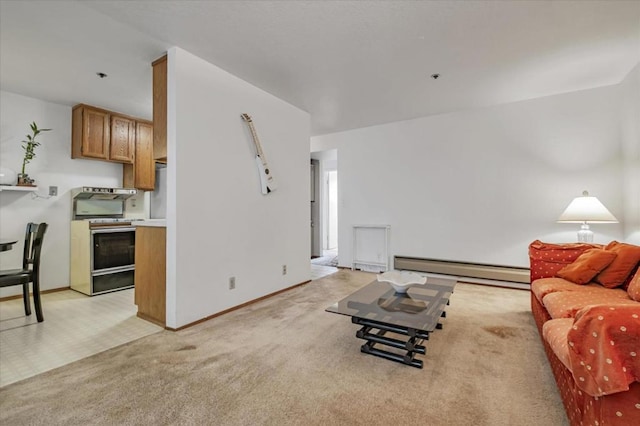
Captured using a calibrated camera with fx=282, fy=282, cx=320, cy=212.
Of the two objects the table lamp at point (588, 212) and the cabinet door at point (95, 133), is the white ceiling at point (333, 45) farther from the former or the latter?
the table lamp at point (588, 212)

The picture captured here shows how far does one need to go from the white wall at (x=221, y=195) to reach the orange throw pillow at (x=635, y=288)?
10.3ft

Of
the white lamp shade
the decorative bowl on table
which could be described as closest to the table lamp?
the white lamp shade

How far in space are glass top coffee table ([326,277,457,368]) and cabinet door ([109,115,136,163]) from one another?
12.8 feet

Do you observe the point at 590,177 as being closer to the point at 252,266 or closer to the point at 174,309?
the point at 252,266

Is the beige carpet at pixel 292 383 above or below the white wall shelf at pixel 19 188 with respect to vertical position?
below

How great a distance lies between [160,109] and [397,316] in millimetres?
2751

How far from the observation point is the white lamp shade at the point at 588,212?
9.57 feet

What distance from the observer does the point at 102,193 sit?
156 inches

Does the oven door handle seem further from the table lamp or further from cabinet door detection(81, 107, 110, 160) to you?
the table lamp

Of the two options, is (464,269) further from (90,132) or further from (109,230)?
(90,132)

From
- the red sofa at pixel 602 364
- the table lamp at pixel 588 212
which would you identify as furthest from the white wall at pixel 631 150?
the red sofa at pixel 602 364

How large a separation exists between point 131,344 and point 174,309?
375 millimetres

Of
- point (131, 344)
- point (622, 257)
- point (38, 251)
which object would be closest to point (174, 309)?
point (131, 344)

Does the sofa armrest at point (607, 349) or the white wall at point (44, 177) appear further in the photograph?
the white wall at point (44, 177)
